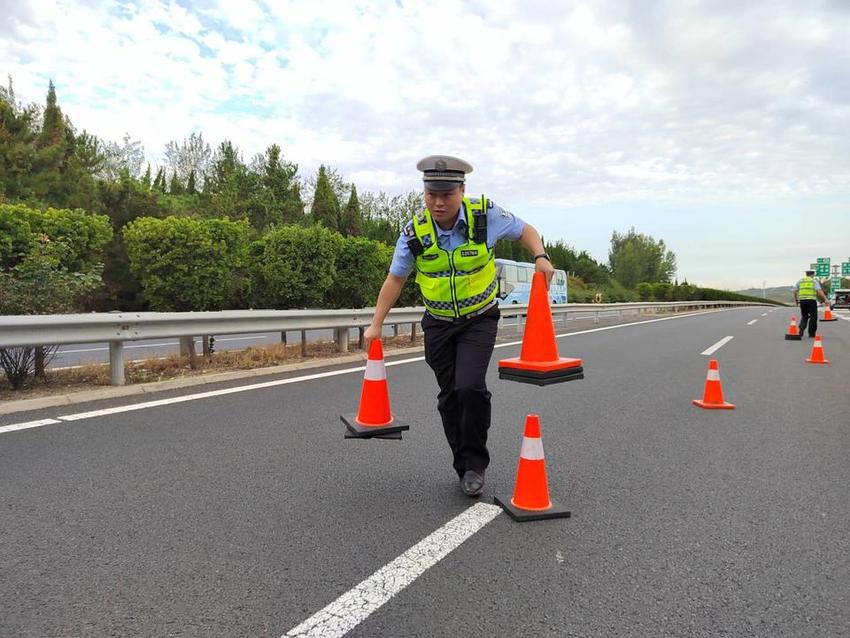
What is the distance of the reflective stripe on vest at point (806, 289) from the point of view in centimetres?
1522

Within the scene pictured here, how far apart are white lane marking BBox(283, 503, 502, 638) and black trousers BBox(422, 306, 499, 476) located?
1.28 feet

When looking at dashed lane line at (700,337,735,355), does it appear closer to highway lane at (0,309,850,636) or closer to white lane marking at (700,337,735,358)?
white lane marking at (700,337,735,358)

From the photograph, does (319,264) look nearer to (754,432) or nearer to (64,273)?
(64,273)

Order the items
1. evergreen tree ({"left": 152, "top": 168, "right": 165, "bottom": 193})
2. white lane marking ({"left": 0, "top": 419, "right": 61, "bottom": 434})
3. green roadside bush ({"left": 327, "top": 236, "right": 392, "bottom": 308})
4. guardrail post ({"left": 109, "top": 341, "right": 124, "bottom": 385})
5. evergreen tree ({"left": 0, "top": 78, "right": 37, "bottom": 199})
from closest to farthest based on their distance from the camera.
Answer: white lane marking ({"left": 0, "top": 419, "right": 61, "bottom": 434}) < guardrail post ({"left": 109, "top": 341, "right": 124, "bottom": 385}) < green roadside bush ({"left": 327, "top": 236, "right": 392, "bottom": 308}) < evergreen tree ({"left": 0, "top": 78, "right": 37, "bottom": 199}) < evergreen tree ({"left": 152, "top": 168, "right": 165, "bottom": 193})

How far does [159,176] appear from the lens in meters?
49.0

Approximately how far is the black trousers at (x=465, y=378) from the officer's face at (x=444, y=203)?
63cm

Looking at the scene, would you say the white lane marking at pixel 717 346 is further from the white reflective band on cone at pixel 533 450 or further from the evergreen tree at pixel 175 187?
the evergreen tree at pixel 175 187

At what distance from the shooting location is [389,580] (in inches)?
104

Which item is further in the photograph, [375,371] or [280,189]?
[280,189]

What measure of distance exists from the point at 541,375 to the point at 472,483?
76cm

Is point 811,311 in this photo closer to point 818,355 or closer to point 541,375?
A: point 818,355

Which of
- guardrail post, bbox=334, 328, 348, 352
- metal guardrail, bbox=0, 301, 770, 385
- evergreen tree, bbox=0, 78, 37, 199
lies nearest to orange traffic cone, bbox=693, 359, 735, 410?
metal guardrail, bbox=0, 301, 770, 385

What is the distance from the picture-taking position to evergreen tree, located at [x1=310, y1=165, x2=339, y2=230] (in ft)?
145

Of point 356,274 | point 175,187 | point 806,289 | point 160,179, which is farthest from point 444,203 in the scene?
point 160,179
